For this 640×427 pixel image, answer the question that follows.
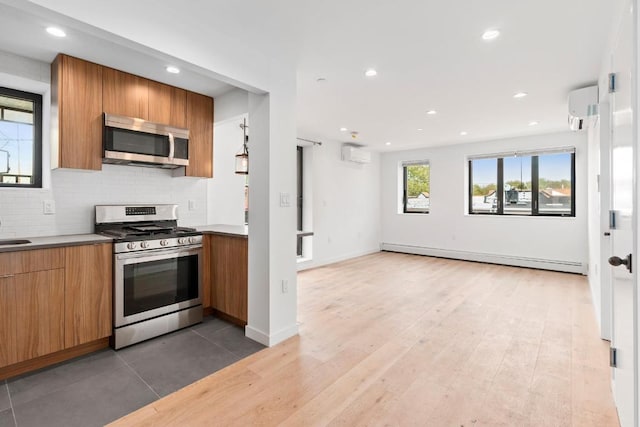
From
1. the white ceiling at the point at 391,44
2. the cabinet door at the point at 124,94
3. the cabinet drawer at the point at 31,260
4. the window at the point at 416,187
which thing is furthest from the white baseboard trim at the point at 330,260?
the cabinet drawer at the point at 31,260

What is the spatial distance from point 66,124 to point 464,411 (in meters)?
3.55

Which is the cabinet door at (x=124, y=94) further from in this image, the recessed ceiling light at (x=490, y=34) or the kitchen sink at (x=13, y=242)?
the recessed ceiling light at (x=490, y=34)

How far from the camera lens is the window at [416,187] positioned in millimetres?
7312

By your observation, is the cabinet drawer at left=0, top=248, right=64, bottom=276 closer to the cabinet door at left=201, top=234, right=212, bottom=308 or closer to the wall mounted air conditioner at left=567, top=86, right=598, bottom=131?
the cabinet door at left=201, top=234, right=212, bottom=308

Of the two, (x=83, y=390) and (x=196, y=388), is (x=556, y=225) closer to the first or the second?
(x=196, y=388)

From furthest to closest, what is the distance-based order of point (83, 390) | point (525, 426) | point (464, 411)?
point (83, 390) → point (464, 411) → point (525, 426)

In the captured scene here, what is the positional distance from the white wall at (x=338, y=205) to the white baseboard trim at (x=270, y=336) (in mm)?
2777

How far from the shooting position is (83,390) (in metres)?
2.09

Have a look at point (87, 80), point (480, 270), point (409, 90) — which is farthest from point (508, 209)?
point (87, 80)

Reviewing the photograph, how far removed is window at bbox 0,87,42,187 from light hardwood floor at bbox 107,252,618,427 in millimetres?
2295

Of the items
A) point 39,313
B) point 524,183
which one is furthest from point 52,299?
point 524,183

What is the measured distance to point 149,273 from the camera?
112 inches

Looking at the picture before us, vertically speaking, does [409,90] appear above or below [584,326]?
above

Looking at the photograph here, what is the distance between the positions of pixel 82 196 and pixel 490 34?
12.2 feet
